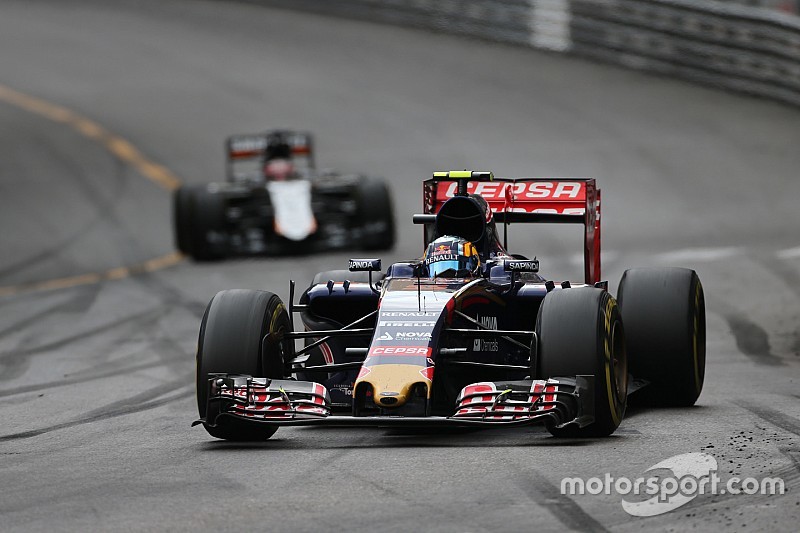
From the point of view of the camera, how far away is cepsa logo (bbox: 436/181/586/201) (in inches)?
522

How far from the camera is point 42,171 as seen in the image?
90.3 ft

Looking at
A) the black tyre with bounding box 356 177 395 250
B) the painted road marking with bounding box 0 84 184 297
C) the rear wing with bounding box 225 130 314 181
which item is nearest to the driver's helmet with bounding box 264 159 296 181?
the rear wing with bounding box 225 130 314 181

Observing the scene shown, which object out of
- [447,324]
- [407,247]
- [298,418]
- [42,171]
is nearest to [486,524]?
[298,418]

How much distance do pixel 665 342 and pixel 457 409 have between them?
96.3 inches

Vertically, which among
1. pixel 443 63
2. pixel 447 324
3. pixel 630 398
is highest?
pixel 443 63

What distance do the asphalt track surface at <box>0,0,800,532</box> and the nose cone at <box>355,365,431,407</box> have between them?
0.34 metres

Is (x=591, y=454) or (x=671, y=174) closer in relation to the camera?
(x=591, y=454)

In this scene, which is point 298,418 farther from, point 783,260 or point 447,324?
point 783,260

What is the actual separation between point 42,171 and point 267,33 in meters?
10.7

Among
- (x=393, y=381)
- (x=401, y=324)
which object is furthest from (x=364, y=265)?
(x=393, y=381)

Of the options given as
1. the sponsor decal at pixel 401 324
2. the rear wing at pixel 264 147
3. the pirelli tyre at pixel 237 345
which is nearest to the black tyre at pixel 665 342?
the sponsor decal at pixel 401 324

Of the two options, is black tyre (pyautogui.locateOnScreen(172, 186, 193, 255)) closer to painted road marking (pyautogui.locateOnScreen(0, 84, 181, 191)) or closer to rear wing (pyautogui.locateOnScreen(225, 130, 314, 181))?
rear wing (pyautogui.locateOnScreen(225, 130, 314, 181))

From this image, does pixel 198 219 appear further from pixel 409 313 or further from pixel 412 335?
pixel 412 335

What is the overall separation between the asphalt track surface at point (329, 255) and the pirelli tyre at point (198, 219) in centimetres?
57
